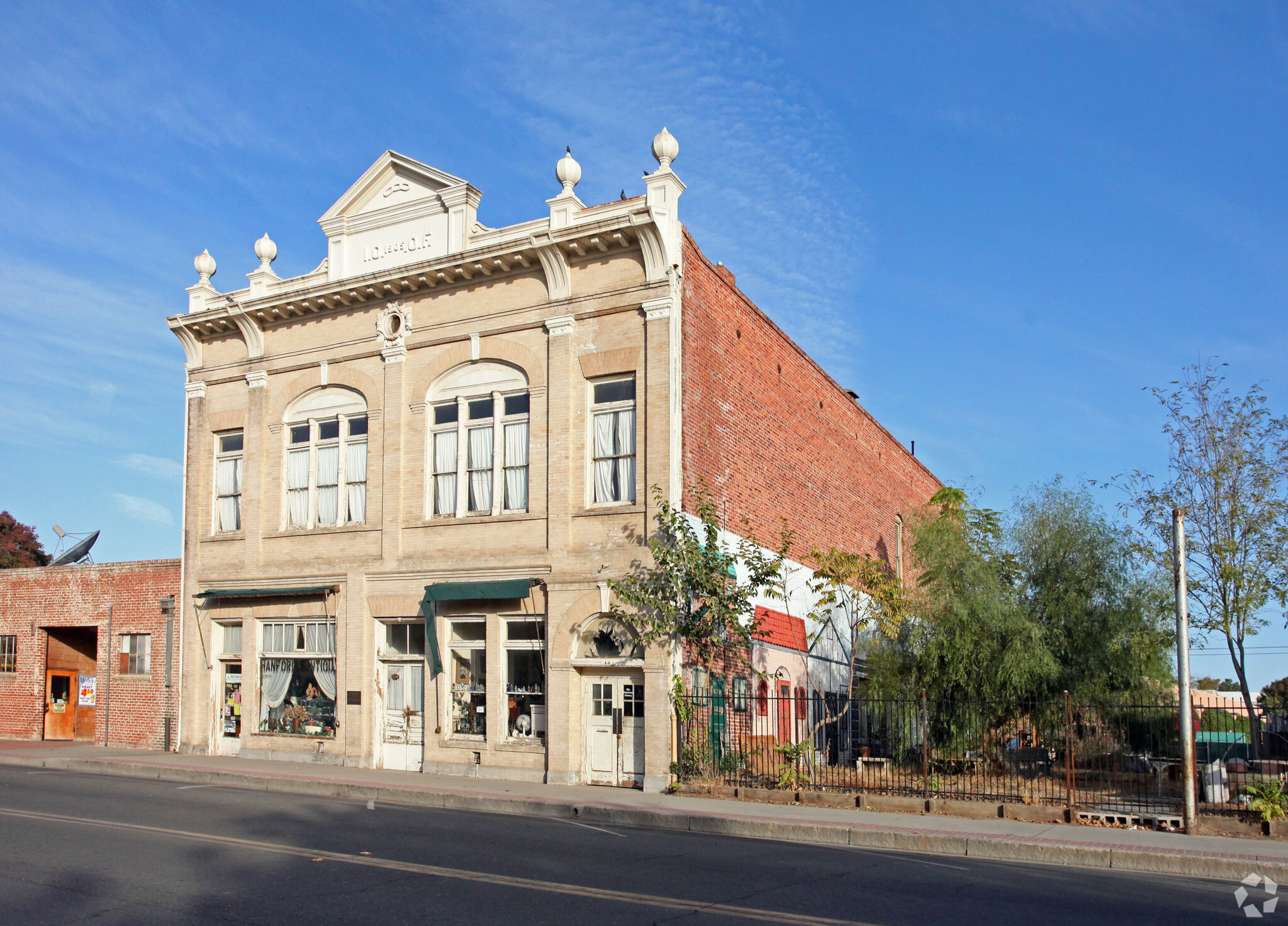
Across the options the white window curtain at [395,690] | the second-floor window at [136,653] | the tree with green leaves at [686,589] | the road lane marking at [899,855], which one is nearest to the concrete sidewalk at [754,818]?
the road lane marking at [899,855]

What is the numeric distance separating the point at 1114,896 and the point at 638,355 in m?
12.1

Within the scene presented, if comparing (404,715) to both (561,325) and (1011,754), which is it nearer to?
(561,325)

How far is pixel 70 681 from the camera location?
28453mm

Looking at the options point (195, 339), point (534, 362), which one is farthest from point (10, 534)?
point (534, 362)

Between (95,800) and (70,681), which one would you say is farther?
(70,681)

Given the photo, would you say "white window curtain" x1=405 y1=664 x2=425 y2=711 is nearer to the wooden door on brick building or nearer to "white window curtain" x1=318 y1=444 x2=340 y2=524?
"white window curtain" x1=318 y1=444 x2=340 y2=524

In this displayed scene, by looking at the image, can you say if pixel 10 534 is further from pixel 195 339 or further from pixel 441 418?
pixel 441 418

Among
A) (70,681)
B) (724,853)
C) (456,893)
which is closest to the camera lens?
(456,893)

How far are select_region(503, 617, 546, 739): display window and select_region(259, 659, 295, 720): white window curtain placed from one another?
229 inches

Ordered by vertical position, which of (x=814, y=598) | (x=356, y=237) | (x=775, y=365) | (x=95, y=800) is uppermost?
(x=356, y=237)

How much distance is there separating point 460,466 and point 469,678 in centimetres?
411

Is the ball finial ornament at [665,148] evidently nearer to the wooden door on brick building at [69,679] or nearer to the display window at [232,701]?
the display window at [232,701]

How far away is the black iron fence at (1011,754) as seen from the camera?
15406 mm

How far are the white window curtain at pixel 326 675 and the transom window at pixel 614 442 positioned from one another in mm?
7246
